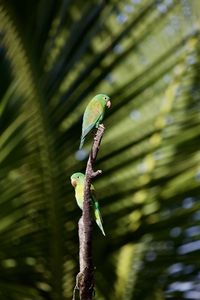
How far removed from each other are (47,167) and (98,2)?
1.68 feet

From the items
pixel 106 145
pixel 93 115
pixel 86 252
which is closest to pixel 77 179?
→ pixel 93 115

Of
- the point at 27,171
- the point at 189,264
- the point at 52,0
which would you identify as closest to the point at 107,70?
the point at 52,0

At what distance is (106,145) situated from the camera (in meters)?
1.93

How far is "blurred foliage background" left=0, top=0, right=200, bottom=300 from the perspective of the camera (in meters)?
1.87

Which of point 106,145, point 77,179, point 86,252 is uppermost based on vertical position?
point 106,145

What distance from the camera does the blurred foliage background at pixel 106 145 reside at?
1.87m

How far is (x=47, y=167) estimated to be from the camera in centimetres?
186

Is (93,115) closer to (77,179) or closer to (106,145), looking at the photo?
(77,179)

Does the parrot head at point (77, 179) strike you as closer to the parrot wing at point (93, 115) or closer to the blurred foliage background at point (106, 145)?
the parrot wing at point (93, 115)

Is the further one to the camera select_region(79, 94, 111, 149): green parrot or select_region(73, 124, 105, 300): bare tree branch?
select_region(79, 94, 111, 149): green parrot

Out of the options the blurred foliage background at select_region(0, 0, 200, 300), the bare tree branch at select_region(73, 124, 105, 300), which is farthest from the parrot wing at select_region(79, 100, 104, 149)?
the blurred foliage background at select_region(0, 0, 200, 300)

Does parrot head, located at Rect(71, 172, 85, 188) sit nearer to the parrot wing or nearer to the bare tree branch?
the parrot wing

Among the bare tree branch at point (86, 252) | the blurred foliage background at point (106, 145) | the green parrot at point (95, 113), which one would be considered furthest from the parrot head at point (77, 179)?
the blurred foliage background at point (106, 145)

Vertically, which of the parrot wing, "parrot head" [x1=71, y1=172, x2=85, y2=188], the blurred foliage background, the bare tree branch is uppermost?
the blurred foliage background
